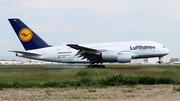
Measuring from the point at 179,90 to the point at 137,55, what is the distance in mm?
25189

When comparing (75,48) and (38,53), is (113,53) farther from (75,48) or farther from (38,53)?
(38,53)

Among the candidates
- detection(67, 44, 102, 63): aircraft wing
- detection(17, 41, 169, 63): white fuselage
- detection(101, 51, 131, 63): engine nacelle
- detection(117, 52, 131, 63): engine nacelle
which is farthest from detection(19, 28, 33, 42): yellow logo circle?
detection(117, 52, 131, 63): engine nacelle

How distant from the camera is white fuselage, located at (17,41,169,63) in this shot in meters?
42.2

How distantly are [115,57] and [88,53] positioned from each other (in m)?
3.39

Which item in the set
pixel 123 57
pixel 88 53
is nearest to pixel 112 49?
pixel 123 57

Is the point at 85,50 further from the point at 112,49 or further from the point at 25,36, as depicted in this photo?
the point at 25,36

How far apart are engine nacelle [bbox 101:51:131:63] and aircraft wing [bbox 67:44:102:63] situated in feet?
3.23

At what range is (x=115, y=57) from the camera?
4109cm

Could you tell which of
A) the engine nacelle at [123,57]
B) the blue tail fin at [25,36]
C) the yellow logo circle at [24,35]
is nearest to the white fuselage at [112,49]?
the blue tail fin at [25,36]

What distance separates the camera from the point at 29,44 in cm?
4359

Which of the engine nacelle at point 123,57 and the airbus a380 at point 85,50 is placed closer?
the engine nacelle at point 123,57

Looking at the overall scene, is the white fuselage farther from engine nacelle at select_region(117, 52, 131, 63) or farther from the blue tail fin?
engine nacelle at select_region(117, 52, 131, 63)

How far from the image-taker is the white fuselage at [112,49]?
→ 42250mm

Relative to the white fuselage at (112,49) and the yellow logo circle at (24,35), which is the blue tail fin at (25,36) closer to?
the yellow logo circle at (24,35)
